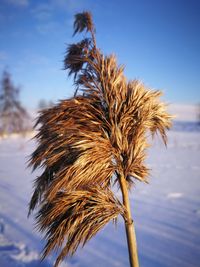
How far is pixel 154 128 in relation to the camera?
8.24 feet

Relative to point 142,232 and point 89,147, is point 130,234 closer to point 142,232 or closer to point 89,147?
point 89,147

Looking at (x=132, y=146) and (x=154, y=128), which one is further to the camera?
(x=154, y=128)

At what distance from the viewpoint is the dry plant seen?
193cm

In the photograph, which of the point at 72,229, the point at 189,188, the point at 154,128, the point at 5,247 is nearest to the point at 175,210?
the point at 189,188

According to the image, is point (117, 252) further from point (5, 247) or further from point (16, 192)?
point (16, 192)

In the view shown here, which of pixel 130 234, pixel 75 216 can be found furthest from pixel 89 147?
pixel 130 234

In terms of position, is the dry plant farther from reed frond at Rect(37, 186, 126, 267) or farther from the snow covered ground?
the snow covered ground

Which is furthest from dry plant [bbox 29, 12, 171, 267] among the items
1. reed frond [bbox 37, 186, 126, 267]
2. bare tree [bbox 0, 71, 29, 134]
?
bare tree [bbox 0, 71, 29, 134]

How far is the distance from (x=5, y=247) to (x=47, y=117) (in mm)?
5042

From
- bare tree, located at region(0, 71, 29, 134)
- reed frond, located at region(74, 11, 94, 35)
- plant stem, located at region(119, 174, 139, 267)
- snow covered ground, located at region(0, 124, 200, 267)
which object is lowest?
snow covered ground, located at region(0, 124, 200, 267)

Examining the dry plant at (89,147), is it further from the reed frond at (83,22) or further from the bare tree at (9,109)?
the bare tree at (9,109)

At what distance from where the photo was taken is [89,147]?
6.34ft

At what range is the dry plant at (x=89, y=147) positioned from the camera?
6.34 feet

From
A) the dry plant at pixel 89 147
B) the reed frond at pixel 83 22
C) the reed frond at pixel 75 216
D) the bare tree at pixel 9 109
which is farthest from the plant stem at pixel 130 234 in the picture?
the bare tree at pixel 9 109
